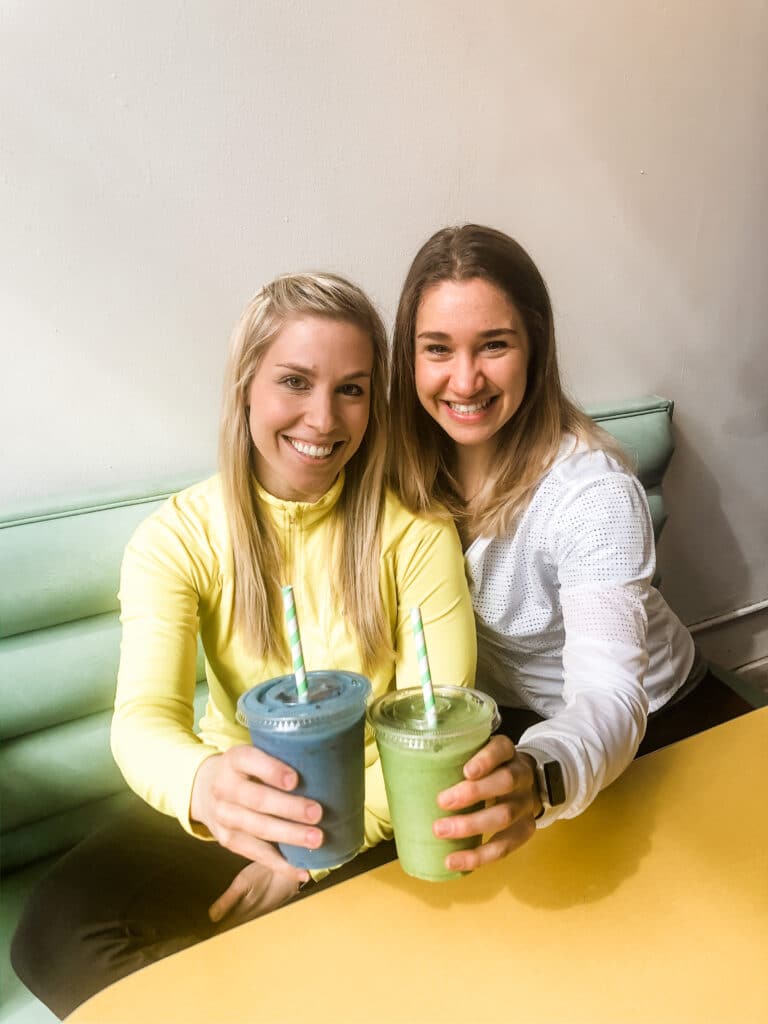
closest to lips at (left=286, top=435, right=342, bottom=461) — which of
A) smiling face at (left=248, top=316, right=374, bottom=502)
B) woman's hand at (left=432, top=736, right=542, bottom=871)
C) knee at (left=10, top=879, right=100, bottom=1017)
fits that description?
smiling face at (left=248, top=316, right=374, bottom=502)

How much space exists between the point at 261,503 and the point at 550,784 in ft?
1.83

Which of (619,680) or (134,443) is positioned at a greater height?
(134,443)

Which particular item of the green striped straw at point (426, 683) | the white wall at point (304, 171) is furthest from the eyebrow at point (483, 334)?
the green striped straw at point (426, 683)

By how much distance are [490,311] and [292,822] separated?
783 millimetres

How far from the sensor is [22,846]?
4.46ft

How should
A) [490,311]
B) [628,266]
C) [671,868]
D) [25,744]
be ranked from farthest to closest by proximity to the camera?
[628,266] < [25,744] < [490,311] < [671,868]

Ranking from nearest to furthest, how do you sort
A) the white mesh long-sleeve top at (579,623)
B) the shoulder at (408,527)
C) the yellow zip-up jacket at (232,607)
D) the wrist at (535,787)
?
1. the wrist at (535,787)
2. the white mesh long-sleeve top at (579,623)
3. the yellow zip-up jacket at (232,607)
4. the shoulder at (408,527)

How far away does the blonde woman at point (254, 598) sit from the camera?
108 cm

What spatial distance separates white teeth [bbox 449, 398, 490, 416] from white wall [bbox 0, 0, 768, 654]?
40 centimetres

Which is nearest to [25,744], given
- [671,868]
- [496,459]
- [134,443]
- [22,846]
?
[22,846]

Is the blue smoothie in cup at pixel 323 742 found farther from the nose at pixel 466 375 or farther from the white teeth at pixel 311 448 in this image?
the nose at pixel 466 375

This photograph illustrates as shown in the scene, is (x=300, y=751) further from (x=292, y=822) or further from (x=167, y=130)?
(x=167, y=130)

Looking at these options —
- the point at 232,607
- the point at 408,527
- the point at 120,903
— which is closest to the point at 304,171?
the point at 408,527

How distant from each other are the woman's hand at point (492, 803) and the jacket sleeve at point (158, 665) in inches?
12.0
